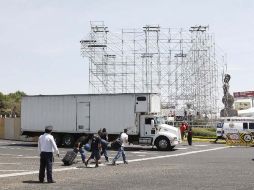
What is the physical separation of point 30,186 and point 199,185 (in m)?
4.96

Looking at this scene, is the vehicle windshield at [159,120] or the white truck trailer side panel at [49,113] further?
the white truck trailer side panel at [49,113]

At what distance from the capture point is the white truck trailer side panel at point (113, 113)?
101ft

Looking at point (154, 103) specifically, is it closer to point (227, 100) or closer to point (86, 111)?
point (86, 111)

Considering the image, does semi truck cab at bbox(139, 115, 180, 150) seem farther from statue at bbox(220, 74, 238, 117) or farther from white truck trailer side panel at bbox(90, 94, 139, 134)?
statue at bbox(220, 74, 238, 117)

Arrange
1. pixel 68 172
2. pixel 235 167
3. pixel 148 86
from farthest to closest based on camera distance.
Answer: pixel 148 86 < pixel 235 167 < pixel 68 172

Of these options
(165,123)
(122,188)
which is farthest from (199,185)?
(165,123)

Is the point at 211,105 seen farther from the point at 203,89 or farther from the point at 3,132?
the point at 3,132

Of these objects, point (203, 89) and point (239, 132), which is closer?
point (239, 132)

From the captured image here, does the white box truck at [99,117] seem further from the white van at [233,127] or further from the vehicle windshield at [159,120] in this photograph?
the white van at [233,127]

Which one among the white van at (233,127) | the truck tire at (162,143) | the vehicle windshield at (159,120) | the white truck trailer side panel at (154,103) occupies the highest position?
the white truck trailer side panel at (154,103)

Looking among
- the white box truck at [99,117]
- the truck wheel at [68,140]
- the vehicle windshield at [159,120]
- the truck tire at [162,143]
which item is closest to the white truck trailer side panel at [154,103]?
the white box truck at [99,117]

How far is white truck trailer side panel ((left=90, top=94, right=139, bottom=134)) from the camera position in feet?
Result: 101

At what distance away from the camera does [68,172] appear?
705 inches

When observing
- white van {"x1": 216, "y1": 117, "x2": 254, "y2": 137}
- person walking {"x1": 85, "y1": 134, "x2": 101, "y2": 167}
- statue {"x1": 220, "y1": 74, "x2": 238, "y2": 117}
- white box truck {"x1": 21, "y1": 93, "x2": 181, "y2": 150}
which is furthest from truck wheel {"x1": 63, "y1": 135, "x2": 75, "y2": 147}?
statue {"x1": 220, "y1": 74, "x2": 238, "y2": 117}
